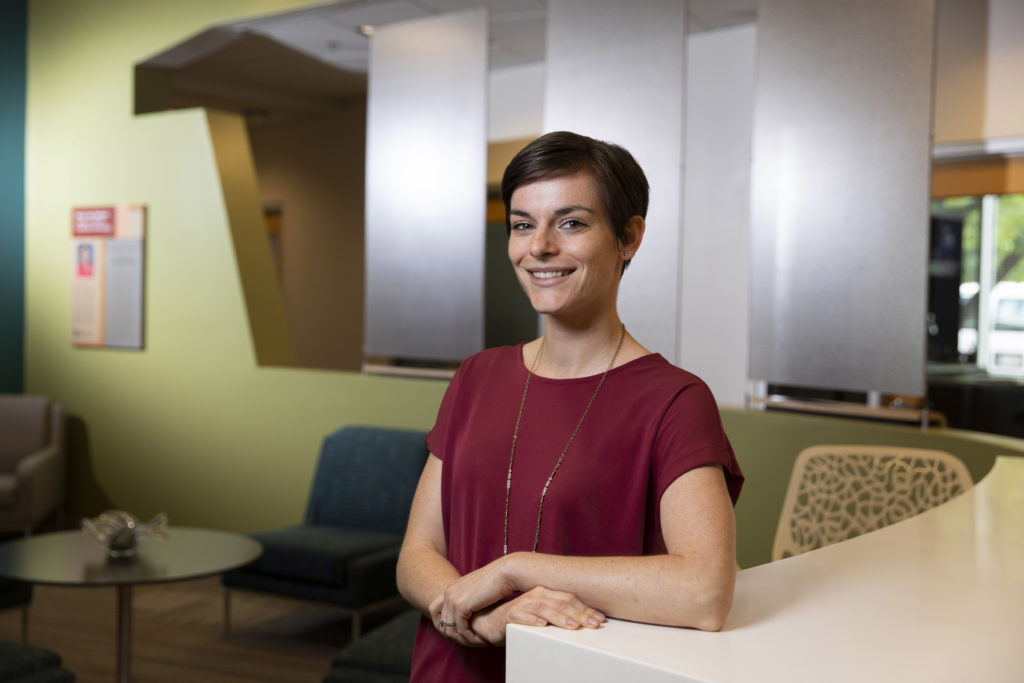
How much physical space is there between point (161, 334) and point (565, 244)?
549cm

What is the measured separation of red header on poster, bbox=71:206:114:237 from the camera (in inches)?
258

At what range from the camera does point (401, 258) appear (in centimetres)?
553

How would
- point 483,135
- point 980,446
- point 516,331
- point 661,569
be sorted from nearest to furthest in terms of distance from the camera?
1. point 661,569
2. point 980,446
3. point 483,135
4. point 516,331

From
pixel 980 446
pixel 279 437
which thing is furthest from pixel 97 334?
pixel 980 446

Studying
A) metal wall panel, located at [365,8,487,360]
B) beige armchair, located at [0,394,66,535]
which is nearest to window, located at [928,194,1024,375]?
metal wall panel, located at [365,8,487,360]

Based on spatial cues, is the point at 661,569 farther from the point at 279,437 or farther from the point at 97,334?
the point at 97,334

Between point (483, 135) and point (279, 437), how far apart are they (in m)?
2.27

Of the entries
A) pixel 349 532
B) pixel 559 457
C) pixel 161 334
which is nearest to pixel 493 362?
pixel 559 457

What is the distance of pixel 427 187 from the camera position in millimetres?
5406

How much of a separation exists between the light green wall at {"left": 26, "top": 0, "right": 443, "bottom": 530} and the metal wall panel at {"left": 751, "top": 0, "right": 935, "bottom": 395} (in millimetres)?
2049

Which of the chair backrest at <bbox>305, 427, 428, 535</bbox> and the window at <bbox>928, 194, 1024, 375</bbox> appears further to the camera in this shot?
the window at <bbox>928, 194, 1024, 375</bbox>

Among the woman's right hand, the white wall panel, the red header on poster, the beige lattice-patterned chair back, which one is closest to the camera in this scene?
the woman's right hand

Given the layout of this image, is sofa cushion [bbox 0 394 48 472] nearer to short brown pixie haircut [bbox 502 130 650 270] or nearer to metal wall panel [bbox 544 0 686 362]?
metal wall panel [bbox 544 0 686 362]

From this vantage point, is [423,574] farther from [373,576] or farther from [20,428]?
[20,428]
